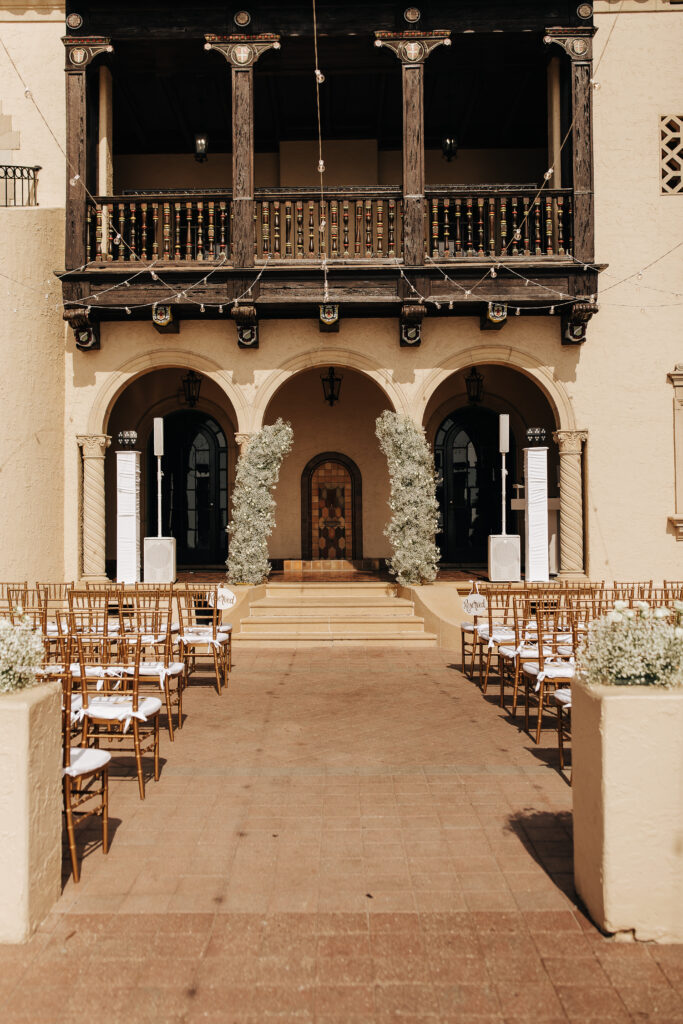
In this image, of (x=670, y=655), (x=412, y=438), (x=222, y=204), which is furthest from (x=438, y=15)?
(x=670, y=655)

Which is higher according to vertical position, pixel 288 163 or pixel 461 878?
pixel 288 163

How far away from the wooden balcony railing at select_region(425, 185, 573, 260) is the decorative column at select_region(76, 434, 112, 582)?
625 centimetres

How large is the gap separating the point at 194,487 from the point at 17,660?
1248 cm

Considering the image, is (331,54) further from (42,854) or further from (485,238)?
(42,854)

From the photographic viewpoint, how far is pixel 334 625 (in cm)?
1074

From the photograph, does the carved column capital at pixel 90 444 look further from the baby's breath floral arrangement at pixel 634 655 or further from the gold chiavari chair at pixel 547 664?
the baby's breath floral arrangement at pixel 634 655

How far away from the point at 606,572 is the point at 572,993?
9604 mm

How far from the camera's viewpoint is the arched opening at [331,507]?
15.1 m

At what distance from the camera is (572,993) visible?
109 inches

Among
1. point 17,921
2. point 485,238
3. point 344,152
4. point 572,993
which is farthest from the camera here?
point 344,152

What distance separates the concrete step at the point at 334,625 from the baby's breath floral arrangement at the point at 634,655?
23.5 feet

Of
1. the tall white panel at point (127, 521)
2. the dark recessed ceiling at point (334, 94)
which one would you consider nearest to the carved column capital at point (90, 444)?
the tall white panel at point (127, 521)

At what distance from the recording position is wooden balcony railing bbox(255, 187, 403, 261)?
11.4 meters

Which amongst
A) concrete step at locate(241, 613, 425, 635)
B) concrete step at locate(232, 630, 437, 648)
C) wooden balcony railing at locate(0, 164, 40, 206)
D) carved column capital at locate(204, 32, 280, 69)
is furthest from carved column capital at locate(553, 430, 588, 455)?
wooden balcony railing at locate(0, 164, 40, 206)
